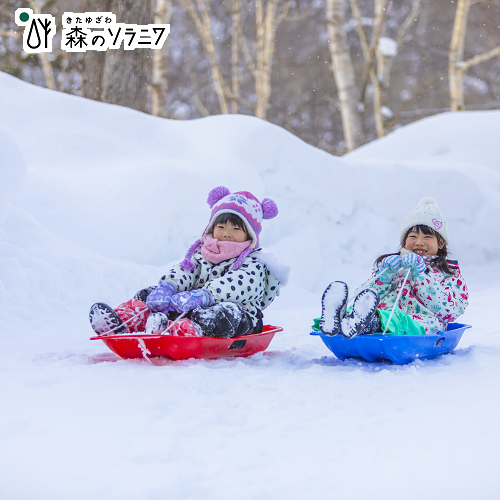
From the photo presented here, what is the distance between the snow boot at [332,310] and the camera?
211 centimetres

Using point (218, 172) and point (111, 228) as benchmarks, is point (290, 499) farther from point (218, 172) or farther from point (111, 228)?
point (218, 172)

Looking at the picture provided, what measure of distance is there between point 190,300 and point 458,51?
953cm

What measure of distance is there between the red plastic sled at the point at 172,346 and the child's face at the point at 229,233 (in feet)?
1.62

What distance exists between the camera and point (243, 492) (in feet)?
3.74

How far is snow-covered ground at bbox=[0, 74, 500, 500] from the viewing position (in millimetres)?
1228

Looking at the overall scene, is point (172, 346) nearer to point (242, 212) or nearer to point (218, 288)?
point (218, 288)

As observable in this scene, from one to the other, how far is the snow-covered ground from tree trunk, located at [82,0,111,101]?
46.7 inches

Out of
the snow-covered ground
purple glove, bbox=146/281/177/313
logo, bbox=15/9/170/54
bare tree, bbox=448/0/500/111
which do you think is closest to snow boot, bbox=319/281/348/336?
the snow-covered ground

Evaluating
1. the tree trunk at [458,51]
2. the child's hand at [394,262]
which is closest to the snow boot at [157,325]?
the child's hand at [394,262]

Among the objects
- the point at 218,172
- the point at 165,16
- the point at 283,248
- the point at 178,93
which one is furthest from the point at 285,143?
the point at 178,93

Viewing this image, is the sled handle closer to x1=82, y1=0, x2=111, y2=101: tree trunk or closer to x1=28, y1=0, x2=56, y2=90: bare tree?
x1=82, y1=0, x2=111, y2=101: tree trunk

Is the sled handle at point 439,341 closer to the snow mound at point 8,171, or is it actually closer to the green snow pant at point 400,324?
the green snow pant at point 400,324

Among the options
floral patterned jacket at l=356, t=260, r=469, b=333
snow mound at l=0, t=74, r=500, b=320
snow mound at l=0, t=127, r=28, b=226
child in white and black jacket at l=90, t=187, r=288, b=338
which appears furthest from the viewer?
snow mound at l=0, t=74, r=500, b=320

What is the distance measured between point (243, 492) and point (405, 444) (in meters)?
0.46
